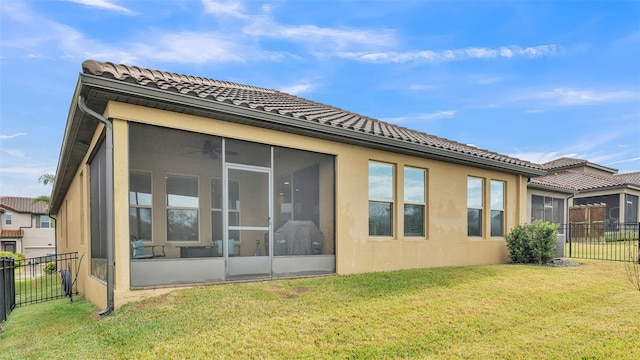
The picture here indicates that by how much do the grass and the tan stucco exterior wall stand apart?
999 millimetres

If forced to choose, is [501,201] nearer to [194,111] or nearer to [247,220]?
[247,220]

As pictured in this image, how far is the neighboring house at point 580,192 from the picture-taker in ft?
53.6

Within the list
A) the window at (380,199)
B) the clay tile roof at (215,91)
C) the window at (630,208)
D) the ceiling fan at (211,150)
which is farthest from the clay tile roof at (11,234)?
the window at (630,208)

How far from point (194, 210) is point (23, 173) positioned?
117 ft

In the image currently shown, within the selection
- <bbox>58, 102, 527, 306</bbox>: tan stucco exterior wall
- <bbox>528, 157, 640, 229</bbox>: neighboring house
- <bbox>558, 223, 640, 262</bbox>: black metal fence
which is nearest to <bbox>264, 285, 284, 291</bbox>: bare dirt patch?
<bbox>58, 102, 527, 306</bbox>: tan stucco exterior wall

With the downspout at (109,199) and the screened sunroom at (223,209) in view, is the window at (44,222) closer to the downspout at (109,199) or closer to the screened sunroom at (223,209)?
the screened sunroom at (223,209)

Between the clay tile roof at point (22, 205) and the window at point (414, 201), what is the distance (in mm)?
38102

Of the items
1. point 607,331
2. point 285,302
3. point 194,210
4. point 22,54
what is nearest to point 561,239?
point 607,331

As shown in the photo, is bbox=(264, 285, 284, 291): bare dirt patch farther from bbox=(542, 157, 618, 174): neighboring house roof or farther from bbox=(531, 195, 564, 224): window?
bbox=(542, 157, 618, 174): neighboring house roof

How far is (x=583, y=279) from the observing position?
26.7 ft

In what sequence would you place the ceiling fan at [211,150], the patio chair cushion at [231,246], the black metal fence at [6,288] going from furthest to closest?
the black metal fence at [6,288]
the ceiling fan at [211,150]
the patio chair cushion at [231,246]

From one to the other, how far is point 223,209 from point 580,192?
891 inches

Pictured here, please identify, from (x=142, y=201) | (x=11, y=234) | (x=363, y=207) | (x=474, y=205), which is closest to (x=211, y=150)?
(x=142, y=201)

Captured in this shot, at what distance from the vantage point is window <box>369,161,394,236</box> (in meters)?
8.70
